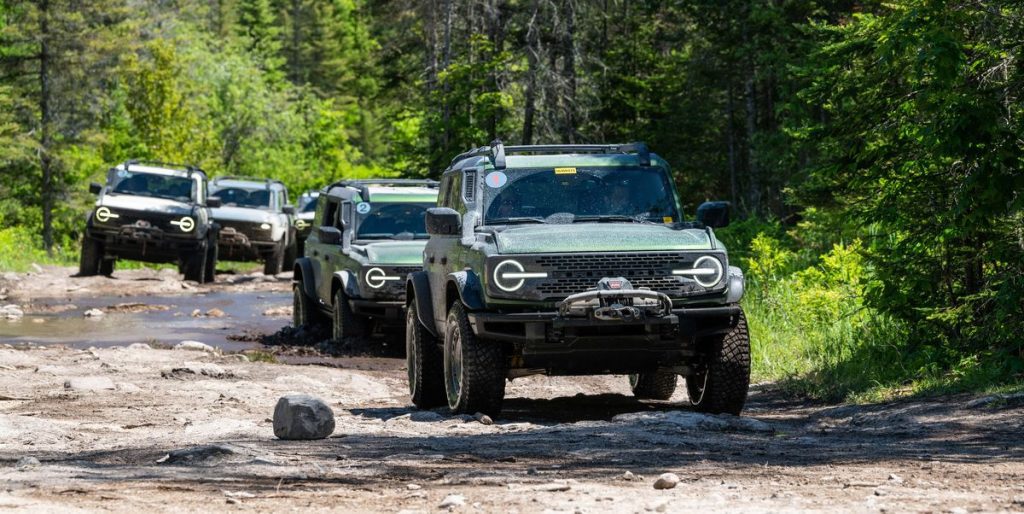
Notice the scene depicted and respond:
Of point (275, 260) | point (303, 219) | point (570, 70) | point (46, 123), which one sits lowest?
point (275, 260)

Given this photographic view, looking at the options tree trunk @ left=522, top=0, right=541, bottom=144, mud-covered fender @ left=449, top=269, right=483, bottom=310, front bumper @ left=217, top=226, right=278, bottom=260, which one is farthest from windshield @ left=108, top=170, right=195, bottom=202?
mud-covered fender @ left=449, top=269, right=483, bottom=310

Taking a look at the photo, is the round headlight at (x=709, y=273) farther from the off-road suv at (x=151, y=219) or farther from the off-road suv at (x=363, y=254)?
the off-road suv at (x=151, y=219)

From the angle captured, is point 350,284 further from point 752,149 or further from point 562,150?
point 752,149

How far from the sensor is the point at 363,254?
16.6 metres

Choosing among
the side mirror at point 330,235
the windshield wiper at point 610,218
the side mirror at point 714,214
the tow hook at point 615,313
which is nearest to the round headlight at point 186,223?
the side mirror at point 330,235

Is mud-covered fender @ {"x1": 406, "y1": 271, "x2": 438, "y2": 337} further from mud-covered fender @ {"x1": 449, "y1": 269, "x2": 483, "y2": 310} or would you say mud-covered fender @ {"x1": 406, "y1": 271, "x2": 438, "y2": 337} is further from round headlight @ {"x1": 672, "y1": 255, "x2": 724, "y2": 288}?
round headlight @ {"x1": 672, "y1": 255, "x2": 724, "y2": 288}

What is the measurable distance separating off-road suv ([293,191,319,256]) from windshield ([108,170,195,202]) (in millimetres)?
5275

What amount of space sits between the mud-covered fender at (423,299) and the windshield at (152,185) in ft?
56.9

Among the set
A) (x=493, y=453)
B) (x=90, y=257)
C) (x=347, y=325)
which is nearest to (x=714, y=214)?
(x=493, y=453)

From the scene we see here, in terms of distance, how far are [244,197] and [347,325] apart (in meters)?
17.0

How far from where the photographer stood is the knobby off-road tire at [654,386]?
1264 centimetres

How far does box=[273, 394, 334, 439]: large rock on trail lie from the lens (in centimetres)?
900

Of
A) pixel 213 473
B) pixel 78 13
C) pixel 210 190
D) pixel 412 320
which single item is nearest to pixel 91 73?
pixel 78 13

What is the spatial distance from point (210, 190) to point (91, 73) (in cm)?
1616
